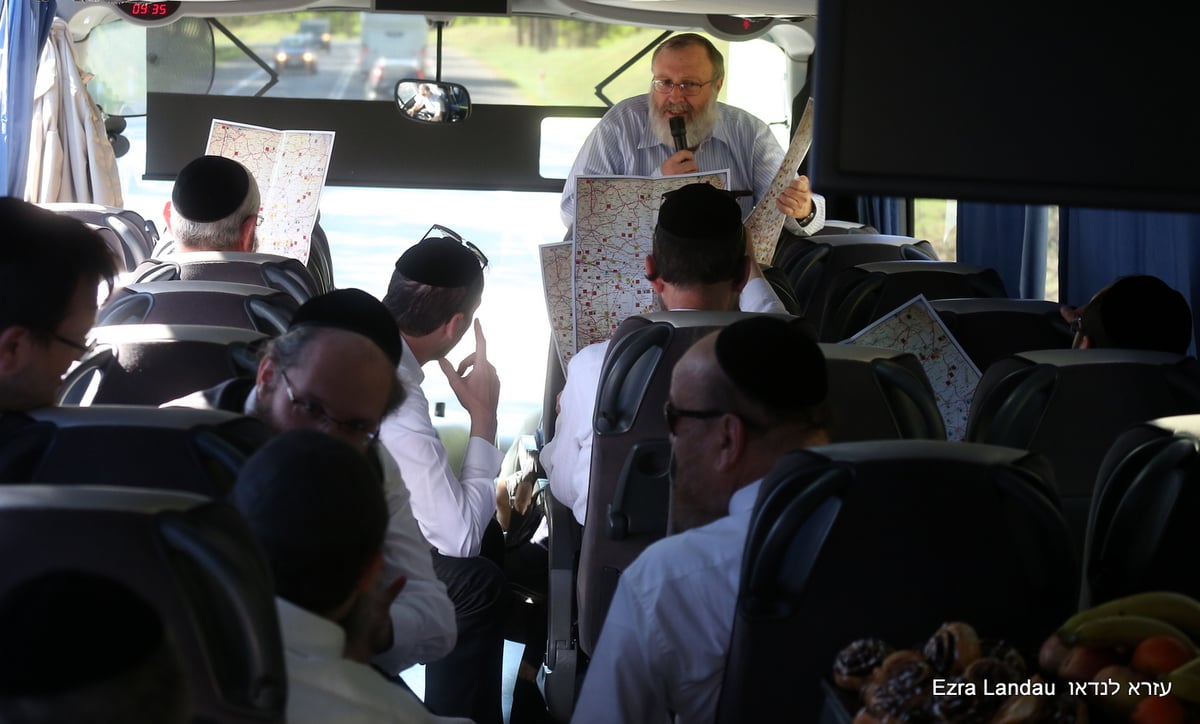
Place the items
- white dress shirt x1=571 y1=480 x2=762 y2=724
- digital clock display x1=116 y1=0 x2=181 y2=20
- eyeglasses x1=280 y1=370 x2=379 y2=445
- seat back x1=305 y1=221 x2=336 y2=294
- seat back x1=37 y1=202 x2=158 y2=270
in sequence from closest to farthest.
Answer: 1. white dress shirt x1=571 y1=480 x2=762 y2=724
2. eyeglasses x1=280 y1=370 x2=379 y2=445
3. seat back x1=305 y1=221 x2=336 y2=294
4. seat back x1=37 y1=202 x2=158 y2=270
5. digital clock display x1=116 y1=0 x2=181 y2=20

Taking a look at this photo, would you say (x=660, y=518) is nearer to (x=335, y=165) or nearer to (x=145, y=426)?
(x=145, y=426)

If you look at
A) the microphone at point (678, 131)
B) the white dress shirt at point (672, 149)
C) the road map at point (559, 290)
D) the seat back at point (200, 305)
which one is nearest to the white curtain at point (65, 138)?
the white dress shirt at point (672, 149)

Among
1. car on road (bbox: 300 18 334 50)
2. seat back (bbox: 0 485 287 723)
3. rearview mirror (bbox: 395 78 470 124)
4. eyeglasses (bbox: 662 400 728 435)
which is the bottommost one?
seat back (bbox: 0 485 287 723)

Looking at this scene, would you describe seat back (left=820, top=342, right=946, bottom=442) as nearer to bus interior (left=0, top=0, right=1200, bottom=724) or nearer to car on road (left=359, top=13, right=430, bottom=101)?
bus interior (left=0, top=0, right=1200, bottom=724)

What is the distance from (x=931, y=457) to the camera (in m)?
1.86

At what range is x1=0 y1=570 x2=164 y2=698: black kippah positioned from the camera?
93 cm

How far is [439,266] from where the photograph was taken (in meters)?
3.44

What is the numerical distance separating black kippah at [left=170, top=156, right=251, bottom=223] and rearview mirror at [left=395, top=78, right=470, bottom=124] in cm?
261

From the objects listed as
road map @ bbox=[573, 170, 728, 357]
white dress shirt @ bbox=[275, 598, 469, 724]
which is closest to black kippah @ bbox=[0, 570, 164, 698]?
white dress shirt @ bbox=[275, 598, 469, 724]

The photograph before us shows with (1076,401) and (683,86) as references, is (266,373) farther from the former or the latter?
(683,86)

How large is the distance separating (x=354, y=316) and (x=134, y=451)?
823 millimetres

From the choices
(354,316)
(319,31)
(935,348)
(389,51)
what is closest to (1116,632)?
(354,316)

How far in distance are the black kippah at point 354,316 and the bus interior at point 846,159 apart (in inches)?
19.8

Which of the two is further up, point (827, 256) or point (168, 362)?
point (827, 256)
